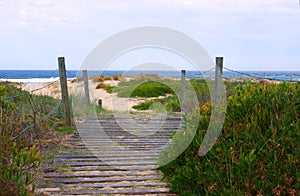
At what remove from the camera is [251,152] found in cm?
290

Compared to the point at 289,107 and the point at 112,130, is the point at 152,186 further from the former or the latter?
the point at 112,130

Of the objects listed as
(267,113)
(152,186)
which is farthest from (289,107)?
(152,186)

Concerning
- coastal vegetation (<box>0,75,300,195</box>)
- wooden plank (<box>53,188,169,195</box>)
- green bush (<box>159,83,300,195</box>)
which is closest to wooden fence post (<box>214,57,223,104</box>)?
coastal vegetation (<box>0,75,300,195</box>)

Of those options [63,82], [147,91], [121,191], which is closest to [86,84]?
[63,82]

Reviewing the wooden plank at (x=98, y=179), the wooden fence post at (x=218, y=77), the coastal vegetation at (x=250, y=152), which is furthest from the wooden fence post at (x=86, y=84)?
the coastal vegetation at (x=250, y=152)

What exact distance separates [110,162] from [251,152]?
2.65 metres

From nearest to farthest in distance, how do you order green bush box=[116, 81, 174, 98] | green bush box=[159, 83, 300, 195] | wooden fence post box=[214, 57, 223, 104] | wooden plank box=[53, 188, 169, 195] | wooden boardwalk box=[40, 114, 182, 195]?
green bush box=[159, 83, 300, 195]
wooden plank box=[53, 188, 169, 195]
wooden boardwalk box=[40, 114, 182, 195]
wooden fence post box=[214, 57, 223, 104]
green bush box=[116, 81, 174, 98]

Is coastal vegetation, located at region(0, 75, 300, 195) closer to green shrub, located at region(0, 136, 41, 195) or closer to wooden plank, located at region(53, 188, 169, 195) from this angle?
green shrub, located at region(0, 136, 41, 195)

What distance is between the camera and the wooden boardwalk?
4.12 meters

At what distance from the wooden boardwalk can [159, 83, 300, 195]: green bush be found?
683 mm

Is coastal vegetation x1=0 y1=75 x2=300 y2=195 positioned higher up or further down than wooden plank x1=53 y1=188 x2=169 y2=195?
higher up

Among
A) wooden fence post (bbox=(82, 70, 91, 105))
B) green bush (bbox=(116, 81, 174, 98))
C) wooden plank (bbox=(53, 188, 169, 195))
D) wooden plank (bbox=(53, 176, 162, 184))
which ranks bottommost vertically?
wooden plank (bbox=(53, 188, 169, 195))

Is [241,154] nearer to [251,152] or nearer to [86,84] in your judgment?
[251,152]

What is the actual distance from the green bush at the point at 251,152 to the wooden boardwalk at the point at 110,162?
26.9 inches
